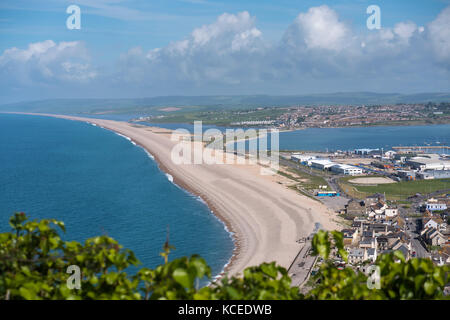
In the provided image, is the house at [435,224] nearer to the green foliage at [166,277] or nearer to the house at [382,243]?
the house at [382,243]

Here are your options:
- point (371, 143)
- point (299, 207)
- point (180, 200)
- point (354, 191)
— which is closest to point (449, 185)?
point (354, 191)

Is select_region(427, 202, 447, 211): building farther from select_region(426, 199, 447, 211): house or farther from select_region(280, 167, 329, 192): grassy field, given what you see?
select_region(280, 167, 329, 192): grassy field

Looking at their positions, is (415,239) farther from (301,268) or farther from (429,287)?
(429,287)

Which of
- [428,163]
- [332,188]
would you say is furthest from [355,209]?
[428,163]
